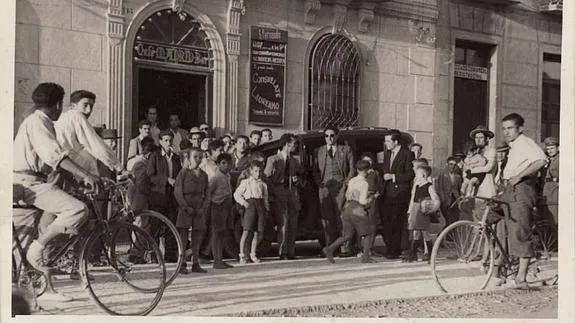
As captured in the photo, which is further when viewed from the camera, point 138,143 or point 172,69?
point 172,69

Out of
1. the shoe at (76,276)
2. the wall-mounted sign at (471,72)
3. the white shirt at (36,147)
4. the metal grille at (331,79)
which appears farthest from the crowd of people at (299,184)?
the wall-mounted sign at (471,72)

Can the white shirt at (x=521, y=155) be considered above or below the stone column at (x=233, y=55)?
below

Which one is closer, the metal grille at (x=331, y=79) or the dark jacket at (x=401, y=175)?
the dark jacket at (x=401, y=175)

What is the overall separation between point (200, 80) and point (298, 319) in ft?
17.6

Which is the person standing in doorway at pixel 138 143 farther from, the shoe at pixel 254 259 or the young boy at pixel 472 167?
the young boy at pixel 472 167

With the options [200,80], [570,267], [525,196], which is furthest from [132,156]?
[570,267]

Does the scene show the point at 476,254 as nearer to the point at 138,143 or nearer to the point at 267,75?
the point at 138,143

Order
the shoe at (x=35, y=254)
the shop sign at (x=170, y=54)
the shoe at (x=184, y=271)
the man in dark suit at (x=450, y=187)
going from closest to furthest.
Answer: the shoe at (x=35, y=254), the shoe at (x=184, y=271), the shop sign at (x=170, y=54), the man in dark suit at (x=450, y=187)

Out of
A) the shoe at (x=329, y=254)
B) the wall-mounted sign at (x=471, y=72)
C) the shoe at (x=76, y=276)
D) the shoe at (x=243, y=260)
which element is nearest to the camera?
the shoe at (x=76, y=276)

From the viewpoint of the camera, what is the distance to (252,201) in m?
7.83

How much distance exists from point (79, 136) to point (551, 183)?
15.4 feet

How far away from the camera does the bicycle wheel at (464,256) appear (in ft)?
21.1

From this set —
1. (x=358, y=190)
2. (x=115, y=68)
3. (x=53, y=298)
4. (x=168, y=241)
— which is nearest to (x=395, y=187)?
(x=358, y=190)

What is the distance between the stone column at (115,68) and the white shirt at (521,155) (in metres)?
4.59
